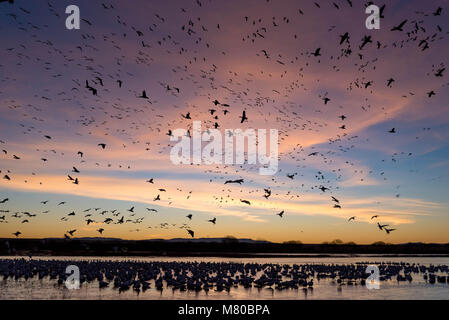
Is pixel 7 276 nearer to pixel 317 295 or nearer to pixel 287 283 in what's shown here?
pixel 287 283

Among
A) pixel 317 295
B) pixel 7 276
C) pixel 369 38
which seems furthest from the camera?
pixel 7 276

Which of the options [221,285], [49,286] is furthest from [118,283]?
[221,285]

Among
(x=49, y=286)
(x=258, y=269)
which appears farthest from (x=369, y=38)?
(x=258, y=269)

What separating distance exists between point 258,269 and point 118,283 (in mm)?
22364

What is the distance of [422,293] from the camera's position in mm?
34969

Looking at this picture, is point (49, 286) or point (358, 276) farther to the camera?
point (358, 276)
